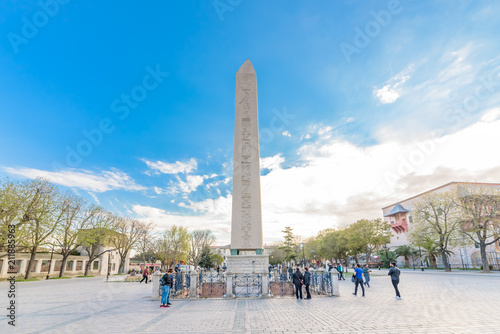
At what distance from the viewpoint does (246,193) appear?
15.2 metres

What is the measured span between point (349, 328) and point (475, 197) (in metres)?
27.7

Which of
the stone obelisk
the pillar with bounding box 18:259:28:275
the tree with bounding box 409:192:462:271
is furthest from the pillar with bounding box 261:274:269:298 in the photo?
the pillar with bounding box 18:259:28:275

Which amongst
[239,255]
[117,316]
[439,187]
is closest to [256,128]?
[239,255]

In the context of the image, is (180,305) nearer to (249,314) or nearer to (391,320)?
(249,314)

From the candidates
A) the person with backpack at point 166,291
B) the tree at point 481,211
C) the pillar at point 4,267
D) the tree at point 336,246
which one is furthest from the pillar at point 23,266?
the tree at point 481,211

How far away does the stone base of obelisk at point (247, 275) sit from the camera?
1223 cm

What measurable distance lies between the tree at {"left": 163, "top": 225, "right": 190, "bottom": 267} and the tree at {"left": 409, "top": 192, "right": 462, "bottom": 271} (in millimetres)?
36543

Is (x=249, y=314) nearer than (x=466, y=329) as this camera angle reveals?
No

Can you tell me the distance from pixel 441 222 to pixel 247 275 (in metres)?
28.1

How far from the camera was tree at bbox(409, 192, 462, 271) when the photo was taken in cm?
2897

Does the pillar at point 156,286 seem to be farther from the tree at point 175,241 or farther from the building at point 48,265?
the tree at point 175,241

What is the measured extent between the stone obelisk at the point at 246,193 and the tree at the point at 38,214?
73.9ft

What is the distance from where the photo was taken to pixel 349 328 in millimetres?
6449

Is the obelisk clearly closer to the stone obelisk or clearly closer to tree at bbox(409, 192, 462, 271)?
the stone obelisk
